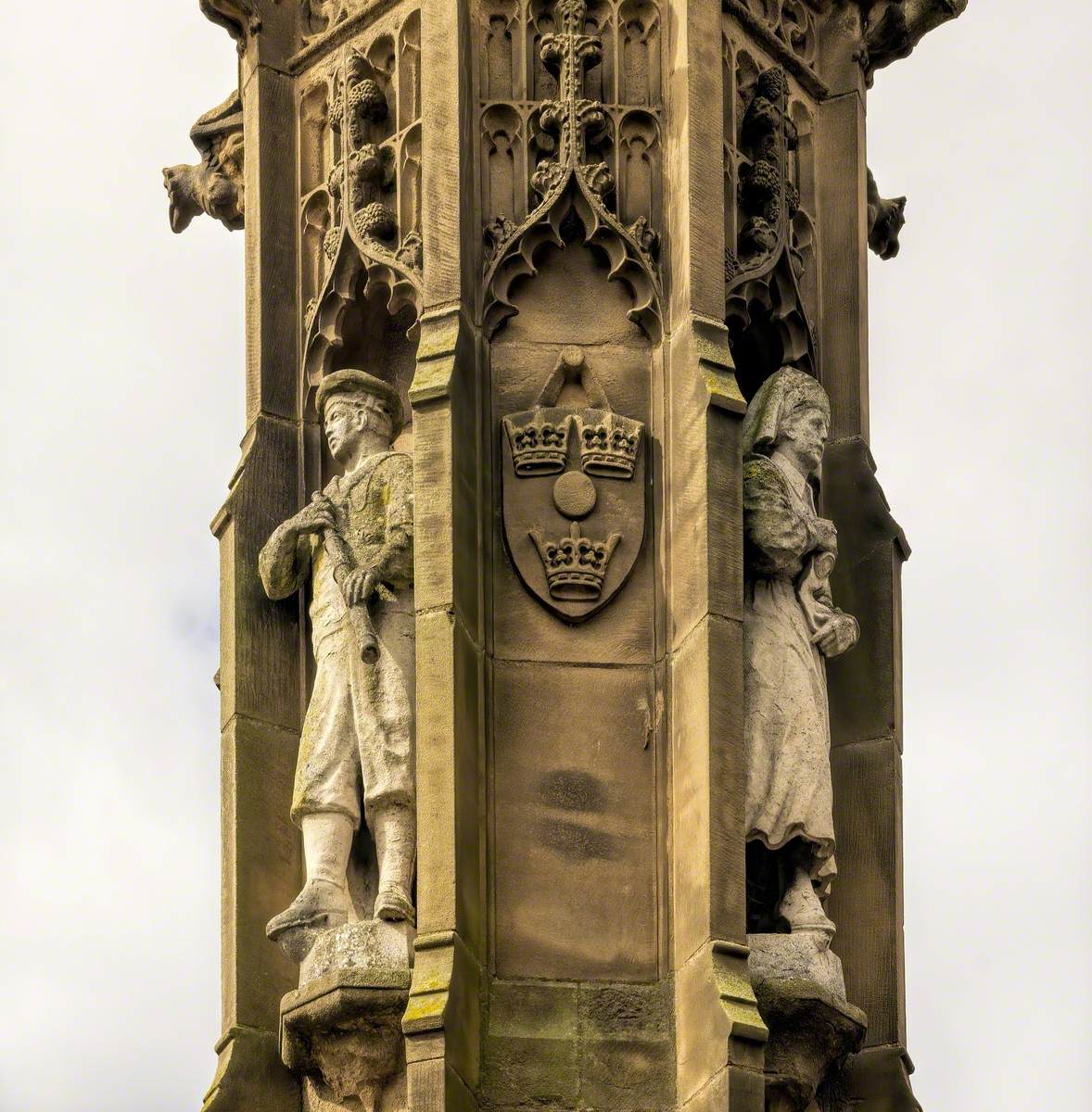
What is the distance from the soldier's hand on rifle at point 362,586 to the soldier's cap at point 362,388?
1146 millimetres

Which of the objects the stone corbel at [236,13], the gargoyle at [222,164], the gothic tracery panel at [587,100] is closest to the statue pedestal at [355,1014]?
the gothic tracery panel at [587,100]

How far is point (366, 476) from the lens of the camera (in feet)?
93.0

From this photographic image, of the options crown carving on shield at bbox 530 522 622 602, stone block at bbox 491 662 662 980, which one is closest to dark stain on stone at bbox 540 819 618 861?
stone block at bbox 491 662 662 980

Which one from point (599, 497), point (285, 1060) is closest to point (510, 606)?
point (599, 497)

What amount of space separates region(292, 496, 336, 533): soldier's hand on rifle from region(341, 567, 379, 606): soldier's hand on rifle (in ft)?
1.49

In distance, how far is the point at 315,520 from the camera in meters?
28.2

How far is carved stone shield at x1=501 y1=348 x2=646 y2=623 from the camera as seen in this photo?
2770 cm

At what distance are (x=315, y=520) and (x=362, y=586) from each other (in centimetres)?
60

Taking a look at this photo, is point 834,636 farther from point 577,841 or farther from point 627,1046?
point 627,1046

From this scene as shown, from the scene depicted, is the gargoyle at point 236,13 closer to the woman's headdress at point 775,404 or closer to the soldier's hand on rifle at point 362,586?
the woman's headdress at point 775,404

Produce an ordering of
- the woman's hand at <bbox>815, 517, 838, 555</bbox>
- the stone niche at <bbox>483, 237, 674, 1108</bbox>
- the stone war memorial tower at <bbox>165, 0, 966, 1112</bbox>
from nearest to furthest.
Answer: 1. the stone niche at <bbox>483, 237, 674, 1108</bbox>
2. the stone war memorial tower at <bbox>165, 0, 966, 1112</bbox>
3. the woman's hand at <bbox>815, 517, 838, 555</bbox>

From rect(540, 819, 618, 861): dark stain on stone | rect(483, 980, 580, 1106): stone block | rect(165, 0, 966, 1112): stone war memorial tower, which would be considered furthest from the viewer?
rect(540, 819, 618, 861): dark stain on stone

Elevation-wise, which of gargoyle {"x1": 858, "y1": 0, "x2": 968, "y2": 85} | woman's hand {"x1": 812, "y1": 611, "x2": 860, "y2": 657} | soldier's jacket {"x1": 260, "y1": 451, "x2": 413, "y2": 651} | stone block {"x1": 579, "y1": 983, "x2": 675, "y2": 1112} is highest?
gargoyle {"x1": 858, "y1": 0, "x2": 968, "y2": 85}

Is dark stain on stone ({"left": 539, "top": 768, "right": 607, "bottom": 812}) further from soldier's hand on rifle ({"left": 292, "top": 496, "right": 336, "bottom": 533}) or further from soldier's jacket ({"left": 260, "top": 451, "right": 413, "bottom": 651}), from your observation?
soldier's hand on rifle ({"left": 292, "top": 496, "right": 336, "bottom": 533})
